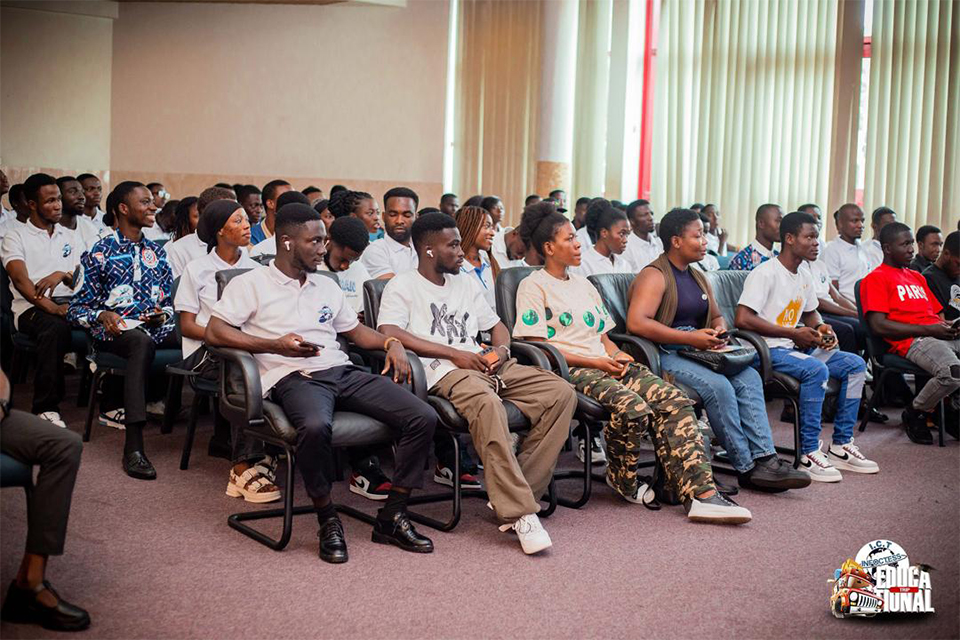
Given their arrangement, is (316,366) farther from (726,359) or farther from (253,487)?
(726,359)

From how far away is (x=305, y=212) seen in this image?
403cm

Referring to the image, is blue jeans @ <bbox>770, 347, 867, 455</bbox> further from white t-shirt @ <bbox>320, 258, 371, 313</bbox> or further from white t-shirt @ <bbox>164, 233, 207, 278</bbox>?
white t-shirt @ <bbox>164, 233, 207, 278</bbox>

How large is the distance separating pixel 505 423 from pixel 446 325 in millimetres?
626

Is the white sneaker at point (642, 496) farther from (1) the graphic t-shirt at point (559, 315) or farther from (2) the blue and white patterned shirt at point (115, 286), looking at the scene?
(2) the blue and white patterned shirt at point (115, 286)

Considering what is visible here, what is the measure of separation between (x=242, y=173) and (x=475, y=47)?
3.30 metres

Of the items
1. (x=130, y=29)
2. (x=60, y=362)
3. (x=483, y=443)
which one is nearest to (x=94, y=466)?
(x=60, y=362)

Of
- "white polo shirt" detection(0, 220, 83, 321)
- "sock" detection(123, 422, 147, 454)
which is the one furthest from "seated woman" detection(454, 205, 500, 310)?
"white polo shirt" detection(0, 220, 83, 321)

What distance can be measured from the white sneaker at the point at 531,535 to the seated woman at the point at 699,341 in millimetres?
1198

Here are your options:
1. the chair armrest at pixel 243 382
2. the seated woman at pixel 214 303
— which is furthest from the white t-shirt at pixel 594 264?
the chair armrest at pixel 243 382

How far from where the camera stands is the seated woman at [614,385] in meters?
4.24

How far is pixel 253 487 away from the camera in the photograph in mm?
4215

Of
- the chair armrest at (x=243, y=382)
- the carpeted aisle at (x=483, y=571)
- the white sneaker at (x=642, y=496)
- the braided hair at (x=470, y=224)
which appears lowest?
the carpeted aisle at (x=483, y=571)

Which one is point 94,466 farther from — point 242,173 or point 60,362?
point 242,173

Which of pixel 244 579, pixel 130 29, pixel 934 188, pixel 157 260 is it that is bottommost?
pixel 244 579
